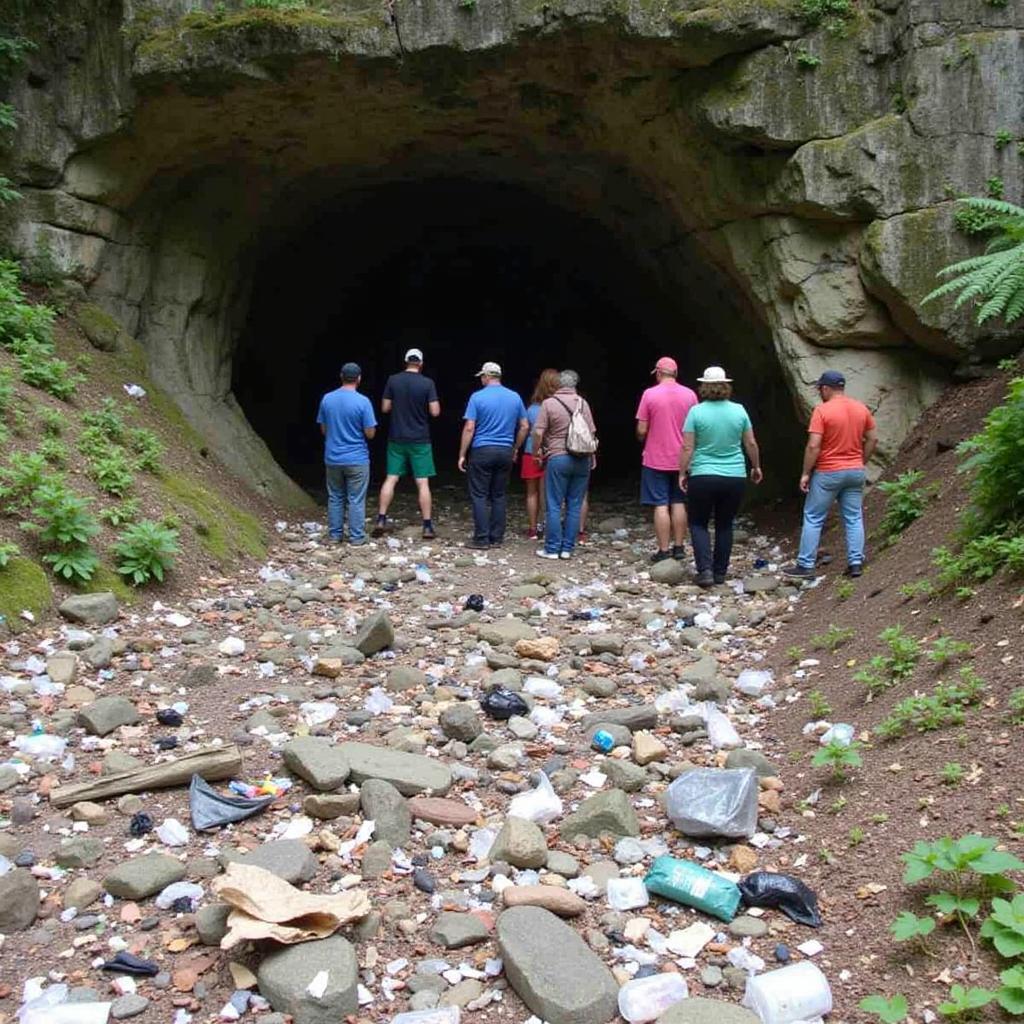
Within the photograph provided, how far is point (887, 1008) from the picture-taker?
264 centimetres

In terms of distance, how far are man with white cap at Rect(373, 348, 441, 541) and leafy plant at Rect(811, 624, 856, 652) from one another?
4.45m

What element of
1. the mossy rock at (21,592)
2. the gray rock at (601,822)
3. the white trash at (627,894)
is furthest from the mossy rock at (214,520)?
the white trash at (627,894)

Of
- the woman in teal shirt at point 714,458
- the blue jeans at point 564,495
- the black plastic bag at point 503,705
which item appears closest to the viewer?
the black plastic bag at point 503,705

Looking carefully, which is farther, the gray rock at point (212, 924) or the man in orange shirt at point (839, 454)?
the man in orange shirt at point (839, 454)

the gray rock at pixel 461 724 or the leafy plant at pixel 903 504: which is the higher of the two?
the leafy plant at pixel 903 504

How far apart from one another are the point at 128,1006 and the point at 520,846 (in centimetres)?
137

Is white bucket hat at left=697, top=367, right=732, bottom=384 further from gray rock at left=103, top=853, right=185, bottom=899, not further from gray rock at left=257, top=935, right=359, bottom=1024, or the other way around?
gray rock at left=257, top=935, right=359, bottom=1024

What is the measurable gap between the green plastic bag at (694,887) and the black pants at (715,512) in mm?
4384

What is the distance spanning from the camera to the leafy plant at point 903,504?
23.2ft

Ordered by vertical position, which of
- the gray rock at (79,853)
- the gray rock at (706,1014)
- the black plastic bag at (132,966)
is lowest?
the black plastic bag at (132,966)

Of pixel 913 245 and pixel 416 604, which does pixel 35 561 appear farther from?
pixel 913 245

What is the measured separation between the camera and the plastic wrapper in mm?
3646

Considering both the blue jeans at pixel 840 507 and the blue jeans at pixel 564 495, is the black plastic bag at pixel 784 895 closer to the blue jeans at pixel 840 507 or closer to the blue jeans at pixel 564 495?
the blue jeans at pixel 840 507

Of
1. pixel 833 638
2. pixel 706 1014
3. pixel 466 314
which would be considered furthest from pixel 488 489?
pixel 466 314
